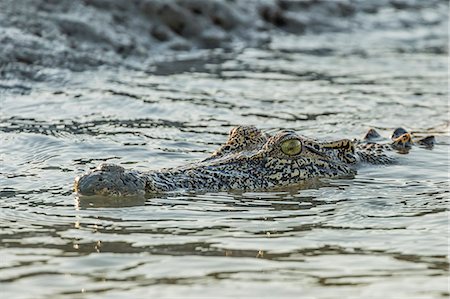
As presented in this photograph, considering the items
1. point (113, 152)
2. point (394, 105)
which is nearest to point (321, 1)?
point (394, 105)

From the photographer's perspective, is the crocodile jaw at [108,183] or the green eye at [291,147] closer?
the crocodile jaw at [108,183]

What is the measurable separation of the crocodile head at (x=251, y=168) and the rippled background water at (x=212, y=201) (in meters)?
0.17

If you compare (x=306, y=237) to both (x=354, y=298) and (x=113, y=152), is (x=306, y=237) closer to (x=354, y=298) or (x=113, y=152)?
(x=354, y=298)

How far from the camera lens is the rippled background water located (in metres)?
5.98

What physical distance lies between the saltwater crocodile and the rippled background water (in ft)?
0.46

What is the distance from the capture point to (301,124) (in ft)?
38.8

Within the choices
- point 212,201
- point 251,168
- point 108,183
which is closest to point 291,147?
point 251,168

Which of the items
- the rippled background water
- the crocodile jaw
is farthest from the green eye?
the crocodile jaw

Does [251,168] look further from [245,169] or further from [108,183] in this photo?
[108,183]

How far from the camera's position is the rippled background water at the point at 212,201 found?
5977mm

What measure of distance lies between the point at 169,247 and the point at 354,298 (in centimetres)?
146

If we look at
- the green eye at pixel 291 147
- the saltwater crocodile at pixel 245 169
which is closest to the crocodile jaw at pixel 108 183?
the saltwater crocodile at pixel 245 169

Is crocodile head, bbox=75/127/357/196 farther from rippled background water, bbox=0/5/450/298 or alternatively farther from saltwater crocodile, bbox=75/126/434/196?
rippled background water, bbox=0/5/450/298

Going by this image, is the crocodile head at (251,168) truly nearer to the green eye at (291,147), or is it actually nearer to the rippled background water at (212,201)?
the green eye at (291,147)
